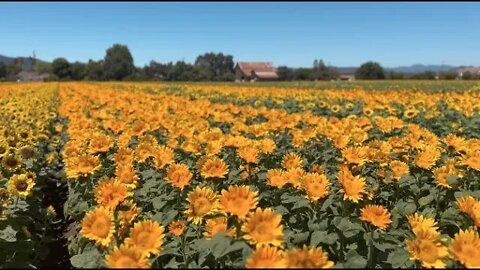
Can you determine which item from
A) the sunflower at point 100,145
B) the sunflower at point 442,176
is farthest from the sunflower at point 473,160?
the sunflower at point 100,145

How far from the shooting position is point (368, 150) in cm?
449

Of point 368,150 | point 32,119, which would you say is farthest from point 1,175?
point 32,119

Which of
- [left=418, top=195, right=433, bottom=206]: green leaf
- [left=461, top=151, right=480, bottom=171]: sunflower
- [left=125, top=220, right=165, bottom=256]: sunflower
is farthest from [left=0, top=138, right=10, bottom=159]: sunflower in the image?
[left=461, top=151, right=480, bottom=171]: sunflower

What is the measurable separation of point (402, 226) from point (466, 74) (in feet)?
208

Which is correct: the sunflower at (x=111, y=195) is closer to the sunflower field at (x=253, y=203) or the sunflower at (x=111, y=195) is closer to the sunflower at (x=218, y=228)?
the sunflower field at (x=253, y=203)

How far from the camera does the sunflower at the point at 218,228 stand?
2807mm

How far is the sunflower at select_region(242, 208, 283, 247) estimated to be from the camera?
2.41 meters

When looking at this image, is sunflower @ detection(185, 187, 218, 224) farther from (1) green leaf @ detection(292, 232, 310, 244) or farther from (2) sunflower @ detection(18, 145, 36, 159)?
(2) sunflower @ detection(18, 145, 36, 159)

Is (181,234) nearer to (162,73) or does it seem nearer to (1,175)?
(1,175)

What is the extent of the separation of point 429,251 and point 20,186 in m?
3.53

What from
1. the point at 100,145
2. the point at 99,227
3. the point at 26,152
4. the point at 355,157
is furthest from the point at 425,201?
the point at 26,152

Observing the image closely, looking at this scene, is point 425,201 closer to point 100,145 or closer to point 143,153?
point 143,153

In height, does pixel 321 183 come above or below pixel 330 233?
above

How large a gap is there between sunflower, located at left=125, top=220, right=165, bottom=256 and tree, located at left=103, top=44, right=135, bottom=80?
91.9m
